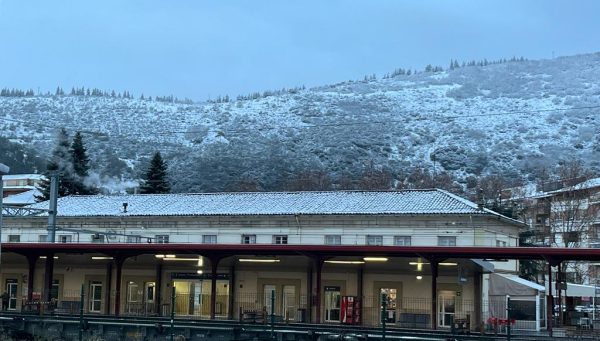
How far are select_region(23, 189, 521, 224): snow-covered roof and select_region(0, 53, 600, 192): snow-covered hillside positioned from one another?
46805 millimetres

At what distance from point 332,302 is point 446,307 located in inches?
244

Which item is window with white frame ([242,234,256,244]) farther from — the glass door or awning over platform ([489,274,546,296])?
awning over platform ([489,274,546,296])

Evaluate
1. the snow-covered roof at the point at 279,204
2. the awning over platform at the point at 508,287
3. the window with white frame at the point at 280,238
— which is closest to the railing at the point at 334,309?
the awning over platform at the point at 508,287

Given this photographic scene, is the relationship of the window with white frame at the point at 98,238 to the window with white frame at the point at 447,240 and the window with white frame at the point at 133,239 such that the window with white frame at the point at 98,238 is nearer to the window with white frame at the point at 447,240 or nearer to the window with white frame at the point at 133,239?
the window with white frame at the point at 133,239

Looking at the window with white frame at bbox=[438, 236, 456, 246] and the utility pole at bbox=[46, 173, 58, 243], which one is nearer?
the window with white frame at bbox=[438, 236, 456, 246]

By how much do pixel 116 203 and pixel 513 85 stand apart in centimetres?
14881

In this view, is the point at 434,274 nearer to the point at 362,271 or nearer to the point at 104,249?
the point at 362,271

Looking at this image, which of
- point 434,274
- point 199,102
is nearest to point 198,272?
point 434,274

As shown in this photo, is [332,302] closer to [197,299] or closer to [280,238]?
[280,238]

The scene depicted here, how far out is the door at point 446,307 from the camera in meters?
41.8

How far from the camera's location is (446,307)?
42.1m

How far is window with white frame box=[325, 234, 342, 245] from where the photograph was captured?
48.6 meters

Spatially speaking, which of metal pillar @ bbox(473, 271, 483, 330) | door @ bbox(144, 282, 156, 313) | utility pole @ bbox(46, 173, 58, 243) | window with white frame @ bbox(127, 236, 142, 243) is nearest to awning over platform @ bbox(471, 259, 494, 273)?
metal pillar @ bbox(473, 271, 483, 330)

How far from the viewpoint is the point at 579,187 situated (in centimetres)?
6775
